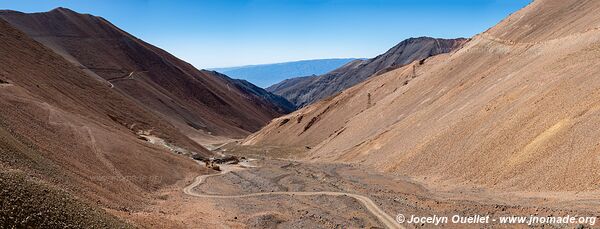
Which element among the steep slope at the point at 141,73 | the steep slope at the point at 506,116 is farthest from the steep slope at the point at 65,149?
the steep slope at the point at 141,73

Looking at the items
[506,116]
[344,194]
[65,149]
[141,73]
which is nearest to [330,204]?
[344,194]

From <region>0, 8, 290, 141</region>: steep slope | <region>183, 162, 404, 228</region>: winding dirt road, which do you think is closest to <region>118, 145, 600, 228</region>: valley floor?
<region>183, 162, 404, 228</region>: winding dirt road

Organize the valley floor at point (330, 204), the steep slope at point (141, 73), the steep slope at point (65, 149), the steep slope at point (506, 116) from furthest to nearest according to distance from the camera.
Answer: the steep slope at point (141, 73) → the steep slope at point (506, 116) → the valley floor at point (330, 204) → the steep slope at point (65, 149)

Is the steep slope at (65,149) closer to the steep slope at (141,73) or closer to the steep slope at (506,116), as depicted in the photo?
the steep slope at (506,116)

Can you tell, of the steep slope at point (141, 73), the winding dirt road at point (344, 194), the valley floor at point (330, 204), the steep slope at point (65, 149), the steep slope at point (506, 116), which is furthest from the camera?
the steep slope at point (141, 73)

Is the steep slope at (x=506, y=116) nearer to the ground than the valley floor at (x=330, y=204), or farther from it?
farther from it

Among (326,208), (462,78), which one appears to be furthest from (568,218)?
(462,78)

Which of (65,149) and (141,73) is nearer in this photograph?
(65,149)

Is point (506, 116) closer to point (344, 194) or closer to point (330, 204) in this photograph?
point (344, 194)
